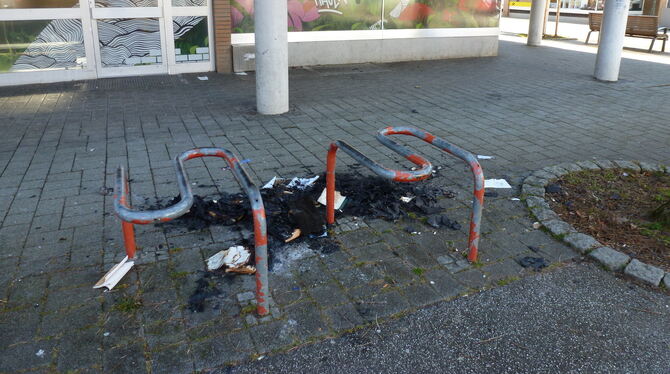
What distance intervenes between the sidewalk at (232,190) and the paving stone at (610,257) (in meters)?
0.25

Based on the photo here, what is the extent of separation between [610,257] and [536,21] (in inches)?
563

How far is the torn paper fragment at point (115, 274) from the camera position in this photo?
11.3ft

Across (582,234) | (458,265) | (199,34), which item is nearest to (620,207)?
(582,234)

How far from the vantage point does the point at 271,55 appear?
7.50m

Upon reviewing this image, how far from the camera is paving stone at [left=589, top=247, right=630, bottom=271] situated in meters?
3.85

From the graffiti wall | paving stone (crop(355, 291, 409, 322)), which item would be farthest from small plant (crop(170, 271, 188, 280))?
the graffiti wall

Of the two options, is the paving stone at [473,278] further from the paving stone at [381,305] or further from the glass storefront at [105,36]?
the glass storefront at [105,36]

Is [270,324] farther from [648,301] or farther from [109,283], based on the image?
[648,301]

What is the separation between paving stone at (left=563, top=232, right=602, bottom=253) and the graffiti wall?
8136 mm

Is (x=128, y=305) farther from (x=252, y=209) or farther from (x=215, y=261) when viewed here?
(x=252, y=209)

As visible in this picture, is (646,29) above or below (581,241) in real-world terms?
above

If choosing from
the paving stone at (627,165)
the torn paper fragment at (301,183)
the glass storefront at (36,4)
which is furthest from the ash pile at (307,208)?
the glass storefront at (36,4)

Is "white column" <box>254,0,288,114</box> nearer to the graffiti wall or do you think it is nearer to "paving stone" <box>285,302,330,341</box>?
the graffiti wall

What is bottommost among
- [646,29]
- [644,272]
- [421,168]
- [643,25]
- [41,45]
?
[644,272]
